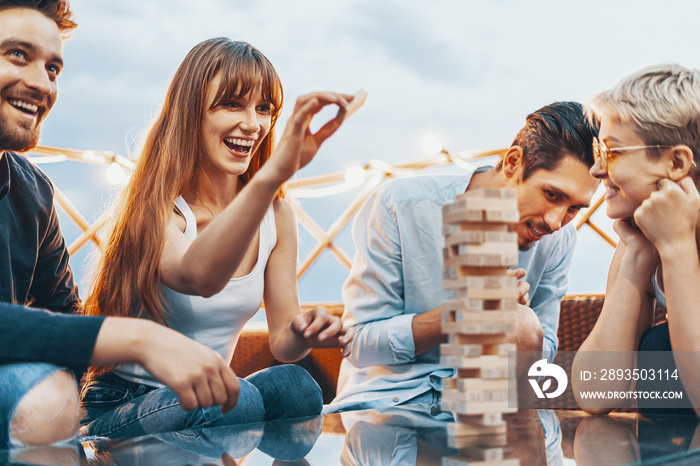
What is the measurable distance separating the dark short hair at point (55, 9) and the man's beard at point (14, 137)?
134 mm

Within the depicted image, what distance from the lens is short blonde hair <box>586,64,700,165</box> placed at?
0.86 m

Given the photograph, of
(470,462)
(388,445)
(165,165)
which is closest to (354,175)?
(165,165)

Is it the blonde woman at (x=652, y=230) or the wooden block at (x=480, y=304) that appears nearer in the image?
the wooden block at (x=480, y=304)

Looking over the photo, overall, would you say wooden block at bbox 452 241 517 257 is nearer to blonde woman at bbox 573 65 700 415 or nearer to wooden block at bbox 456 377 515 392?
wooden block at bbox 456 377 515 392

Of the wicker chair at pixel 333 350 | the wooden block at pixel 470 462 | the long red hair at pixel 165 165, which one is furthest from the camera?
the wicker chair at pixel 333 350

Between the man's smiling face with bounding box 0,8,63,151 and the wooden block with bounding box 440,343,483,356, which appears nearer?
the wooden block with bounding box 440,343,483,356

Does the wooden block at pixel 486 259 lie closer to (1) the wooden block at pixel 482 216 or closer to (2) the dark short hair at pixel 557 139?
(1) the wooden block at pixel 482 216

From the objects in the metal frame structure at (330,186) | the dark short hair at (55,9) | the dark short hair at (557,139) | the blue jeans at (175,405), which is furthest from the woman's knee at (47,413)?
the metal frame structure at (330,186)

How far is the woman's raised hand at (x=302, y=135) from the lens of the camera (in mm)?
579

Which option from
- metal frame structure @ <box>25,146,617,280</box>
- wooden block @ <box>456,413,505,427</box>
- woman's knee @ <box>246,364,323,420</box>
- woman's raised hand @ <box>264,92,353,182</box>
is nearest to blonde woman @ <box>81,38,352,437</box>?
woman's knee @ <box>246,364,323,420</box>

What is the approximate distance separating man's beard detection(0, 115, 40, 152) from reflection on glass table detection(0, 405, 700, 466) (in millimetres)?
369

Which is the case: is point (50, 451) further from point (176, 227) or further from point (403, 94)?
point (403, 94)

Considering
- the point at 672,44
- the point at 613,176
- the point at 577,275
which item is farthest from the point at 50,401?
the point at 672,44

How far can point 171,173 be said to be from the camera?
3.04ft
